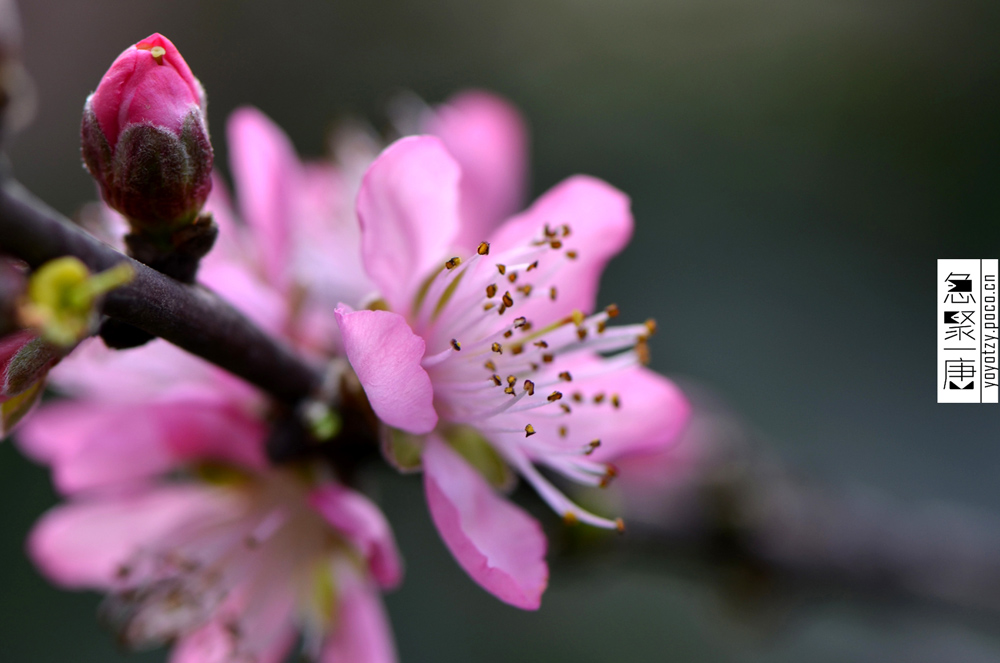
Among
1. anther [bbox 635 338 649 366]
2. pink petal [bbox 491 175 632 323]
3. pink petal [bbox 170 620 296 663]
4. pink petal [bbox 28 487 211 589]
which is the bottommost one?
pink petal [bbox 170 620 296 663]

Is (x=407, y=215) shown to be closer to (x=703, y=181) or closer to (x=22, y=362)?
(x=22, y=362)

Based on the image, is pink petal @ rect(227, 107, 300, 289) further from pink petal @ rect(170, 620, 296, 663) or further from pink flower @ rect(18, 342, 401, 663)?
pink petal @ rect(170, 620, 296, 663)

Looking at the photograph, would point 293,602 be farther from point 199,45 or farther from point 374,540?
point 199,45

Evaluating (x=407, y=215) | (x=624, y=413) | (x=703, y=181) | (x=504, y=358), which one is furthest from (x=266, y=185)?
(x=703, y=181)

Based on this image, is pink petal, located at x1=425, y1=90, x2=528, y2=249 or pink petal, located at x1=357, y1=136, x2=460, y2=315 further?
pink petal, located at x1=425, y1=90, x2=528, y2=249

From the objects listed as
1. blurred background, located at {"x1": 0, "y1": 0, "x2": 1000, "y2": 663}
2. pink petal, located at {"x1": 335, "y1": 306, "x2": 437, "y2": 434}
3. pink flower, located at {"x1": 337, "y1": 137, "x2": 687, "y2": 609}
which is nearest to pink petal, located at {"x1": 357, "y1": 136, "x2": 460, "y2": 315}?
pink flower, located at {"x1": 337, "y1": 137, "x2": 687, "y2": 609}

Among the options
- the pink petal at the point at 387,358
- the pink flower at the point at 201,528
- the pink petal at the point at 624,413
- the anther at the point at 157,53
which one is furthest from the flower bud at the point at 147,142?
the pink petal at the point at 624,413
